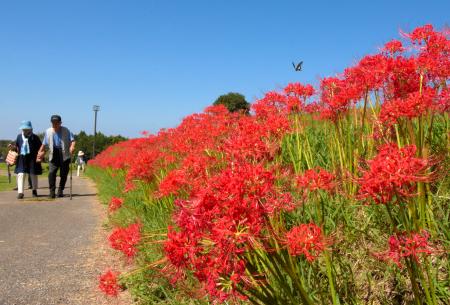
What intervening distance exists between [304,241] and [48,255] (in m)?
4.33

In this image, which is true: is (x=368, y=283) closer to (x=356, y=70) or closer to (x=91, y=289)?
(x=356, y=70)

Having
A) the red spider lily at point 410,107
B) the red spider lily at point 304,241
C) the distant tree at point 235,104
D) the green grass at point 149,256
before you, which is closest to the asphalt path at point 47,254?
the green grass at point 149,256

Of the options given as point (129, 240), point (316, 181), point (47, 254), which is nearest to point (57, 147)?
point (47, 254)

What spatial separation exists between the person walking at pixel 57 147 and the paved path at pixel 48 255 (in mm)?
1969

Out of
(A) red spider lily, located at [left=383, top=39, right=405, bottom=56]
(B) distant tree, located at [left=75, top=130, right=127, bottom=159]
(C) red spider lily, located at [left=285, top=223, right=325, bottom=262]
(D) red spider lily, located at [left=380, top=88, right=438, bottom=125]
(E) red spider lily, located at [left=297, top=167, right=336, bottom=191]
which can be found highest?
(B) distant tree, located at [left=75, top=130, right=127, bottom=159]

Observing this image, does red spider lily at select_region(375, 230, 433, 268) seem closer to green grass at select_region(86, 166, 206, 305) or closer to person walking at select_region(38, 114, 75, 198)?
green grass at select_region(86, 166, 206, 305)

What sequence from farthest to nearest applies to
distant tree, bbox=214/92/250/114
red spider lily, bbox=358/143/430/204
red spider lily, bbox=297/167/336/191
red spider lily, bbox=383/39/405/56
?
distant tree, bbox=214/92/250/114 → red spider lily, bbox=383/39/405/56 → red spider lily, bbox=297/167/336/191 → red spider lily, bbox=358/143/430/204

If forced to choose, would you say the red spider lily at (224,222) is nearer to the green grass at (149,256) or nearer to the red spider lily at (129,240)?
the green grass at (149,256)

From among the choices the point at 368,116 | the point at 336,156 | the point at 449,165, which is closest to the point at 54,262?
the point at 336,156

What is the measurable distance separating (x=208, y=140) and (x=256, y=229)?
283cm

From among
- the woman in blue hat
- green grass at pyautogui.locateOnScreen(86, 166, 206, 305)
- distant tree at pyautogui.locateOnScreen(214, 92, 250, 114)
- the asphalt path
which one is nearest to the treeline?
distant tree at pyautogui.locateOnScreen(214, 92, 250, 114)

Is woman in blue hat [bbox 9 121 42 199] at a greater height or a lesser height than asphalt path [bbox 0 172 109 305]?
greater

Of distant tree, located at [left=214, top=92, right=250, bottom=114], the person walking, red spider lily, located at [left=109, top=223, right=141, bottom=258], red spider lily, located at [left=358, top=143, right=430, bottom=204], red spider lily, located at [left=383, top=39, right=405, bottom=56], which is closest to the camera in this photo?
red spider lily, located at [left=358, top=143, right=430, bottom=204]

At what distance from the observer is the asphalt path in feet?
12.8
